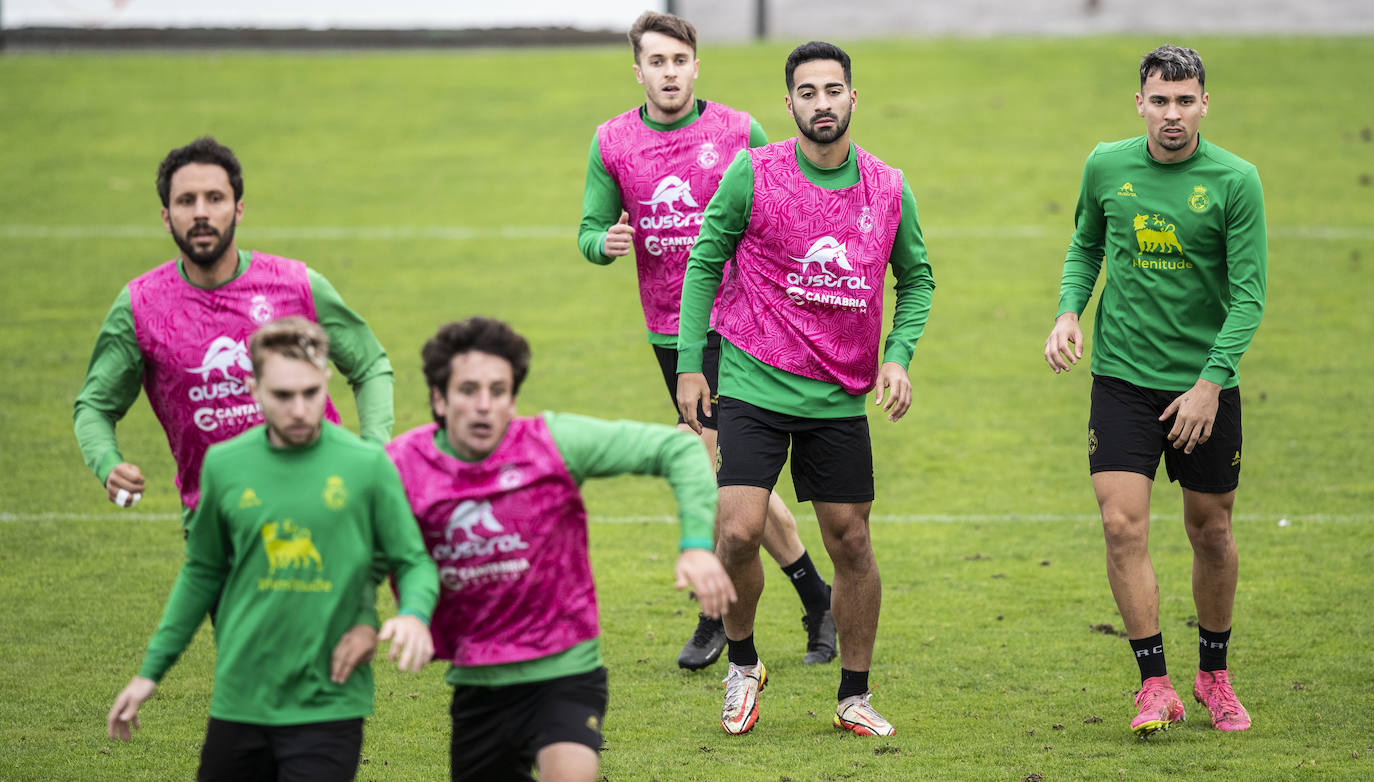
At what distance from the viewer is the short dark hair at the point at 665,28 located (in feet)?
23.5

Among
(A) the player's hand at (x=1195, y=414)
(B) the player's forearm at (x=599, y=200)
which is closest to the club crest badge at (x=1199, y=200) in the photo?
(A) the player's hand at (x=1195, y=414)

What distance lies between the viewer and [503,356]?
431cm

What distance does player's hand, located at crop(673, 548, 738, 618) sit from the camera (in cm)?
416

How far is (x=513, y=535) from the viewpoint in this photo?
4340 mm

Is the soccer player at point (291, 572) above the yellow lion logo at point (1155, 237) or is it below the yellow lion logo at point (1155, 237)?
below

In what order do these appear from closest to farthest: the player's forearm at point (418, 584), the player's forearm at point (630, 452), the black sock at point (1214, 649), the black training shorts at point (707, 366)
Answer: the player's forearm at point (418, 584), the player's forearm at point (630, 452), the black sock at point (1214, 649), the black training shorts at point (707, 366)

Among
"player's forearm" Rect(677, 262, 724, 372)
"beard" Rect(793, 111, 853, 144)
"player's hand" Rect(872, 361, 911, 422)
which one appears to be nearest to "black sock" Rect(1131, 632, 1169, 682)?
"player's hand" Rect(872, 361, 911, 422)

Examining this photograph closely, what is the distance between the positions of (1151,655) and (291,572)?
11.6 ft

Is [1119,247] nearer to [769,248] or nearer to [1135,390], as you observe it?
[1135,390]

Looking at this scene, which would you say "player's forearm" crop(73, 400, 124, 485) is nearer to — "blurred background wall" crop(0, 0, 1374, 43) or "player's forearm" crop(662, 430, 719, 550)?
"player's forearm" crop(662, 430, 719, 550)

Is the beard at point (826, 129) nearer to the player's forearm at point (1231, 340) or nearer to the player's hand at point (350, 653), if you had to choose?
the player's forearm at point (1231, 340)

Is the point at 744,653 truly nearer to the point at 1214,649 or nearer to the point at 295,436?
the point at 1214,649

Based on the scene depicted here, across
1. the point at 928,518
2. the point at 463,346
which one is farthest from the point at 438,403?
the point at 928,518

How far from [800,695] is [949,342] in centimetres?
829
